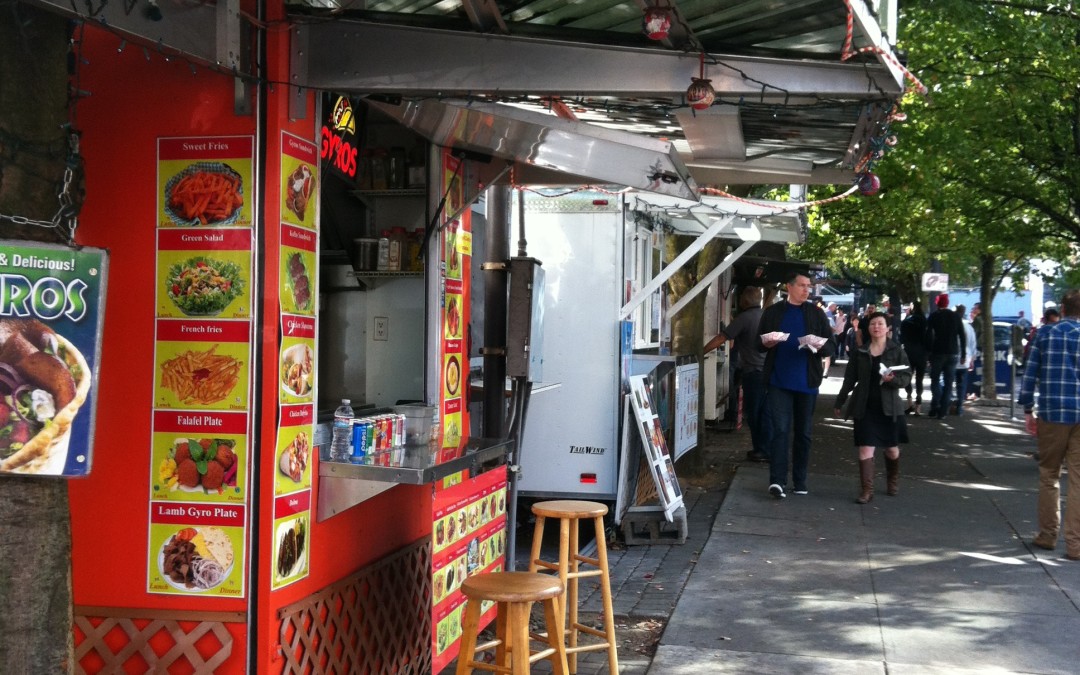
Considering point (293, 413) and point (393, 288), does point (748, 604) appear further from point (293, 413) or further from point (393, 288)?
point (293, 413)

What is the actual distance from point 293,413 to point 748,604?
3.67 meters

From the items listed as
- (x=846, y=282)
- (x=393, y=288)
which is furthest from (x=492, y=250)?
(x=846, y=282)

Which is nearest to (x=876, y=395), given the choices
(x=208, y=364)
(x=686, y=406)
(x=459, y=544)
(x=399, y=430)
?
(x=686, y=406)

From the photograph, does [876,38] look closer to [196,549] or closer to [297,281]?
[297,281]

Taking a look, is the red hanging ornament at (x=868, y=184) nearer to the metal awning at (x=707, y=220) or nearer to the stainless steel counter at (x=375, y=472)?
the metal awning at (x=707, y=220)

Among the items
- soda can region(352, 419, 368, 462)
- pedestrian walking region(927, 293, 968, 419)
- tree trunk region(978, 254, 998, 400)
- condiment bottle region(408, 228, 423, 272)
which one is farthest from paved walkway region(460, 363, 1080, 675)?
tree trunk region(978, 254, 998, 400)

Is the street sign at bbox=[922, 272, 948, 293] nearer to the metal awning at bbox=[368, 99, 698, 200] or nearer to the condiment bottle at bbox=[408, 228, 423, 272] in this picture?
the metal awning at bbox=[368, 99, 698, 200]

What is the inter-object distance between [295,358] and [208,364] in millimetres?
341

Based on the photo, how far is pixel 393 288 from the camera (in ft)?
22.6

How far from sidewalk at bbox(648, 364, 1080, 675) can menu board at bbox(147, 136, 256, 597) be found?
2510mm

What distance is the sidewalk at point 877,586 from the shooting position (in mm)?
6125

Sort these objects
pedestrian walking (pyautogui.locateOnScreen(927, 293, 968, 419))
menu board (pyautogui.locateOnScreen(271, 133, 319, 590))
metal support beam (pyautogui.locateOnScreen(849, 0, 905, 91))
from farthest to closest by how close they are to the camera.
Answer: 1. pedestrian walking (pyautogui.locateOnScreen(927, 293, 968, 419))
2. menu board (pyautogui.locateOnScreen(271, 133, 319, 590))
3. metal support beam (pyautogui.locateOnScreen(849, 0, 905, 91))

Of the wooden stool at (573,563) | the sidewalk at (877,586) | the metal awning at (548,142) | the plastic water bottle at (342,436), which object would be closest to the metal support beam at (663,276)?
the sidewalk at (877,586)

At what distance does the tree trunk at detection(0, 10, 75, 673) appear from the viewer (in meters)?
3.40
